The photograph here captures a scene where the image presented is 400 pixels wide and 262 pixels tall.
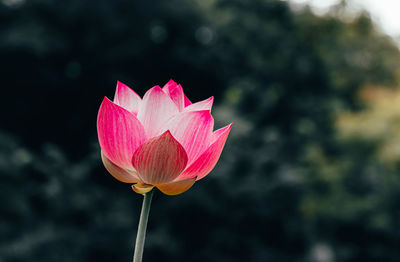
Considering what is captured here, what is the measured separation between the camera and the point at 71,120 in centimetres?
380

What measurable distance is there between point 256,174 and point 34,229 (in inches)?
71.7

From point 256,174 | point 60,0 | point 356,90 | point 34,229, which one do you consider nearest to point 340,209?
point 256,174

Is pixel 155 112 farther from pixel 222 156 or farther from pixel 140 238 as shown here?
pixel 222 156

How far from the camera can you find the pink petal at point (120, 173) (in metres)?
0.20

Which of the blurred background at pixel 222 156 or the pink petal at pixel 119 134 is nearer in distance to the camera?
the pink petal at pixel 119 134

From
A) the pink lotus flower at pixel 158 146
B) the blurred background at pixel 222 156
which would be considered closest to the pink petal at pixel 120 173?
the pink lotus flower at pixel 158 146

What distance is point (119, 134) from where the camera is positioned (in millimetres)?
197

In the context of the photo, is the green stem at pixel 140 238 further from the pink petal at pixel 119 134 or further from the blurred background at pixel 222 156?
the blurred background at pixel 222 156

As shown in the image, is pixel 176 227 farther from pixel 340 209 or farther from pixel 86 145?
pixel 340 209

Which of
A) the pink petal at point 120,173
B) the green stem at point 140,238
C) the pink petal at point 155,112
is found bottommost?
the green stem at point 140,238

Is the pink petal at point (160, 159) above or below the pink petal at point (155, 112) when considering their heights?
below

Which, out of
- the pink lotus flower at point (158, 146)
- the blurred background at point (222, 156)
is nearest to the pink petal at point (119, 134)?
the pink lotus flower at point (158, 146)

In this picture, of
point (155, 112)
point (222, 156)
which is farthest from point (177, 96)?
point (222, 156)

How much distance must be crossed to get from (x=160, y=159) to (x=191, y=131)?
2 centimetres
